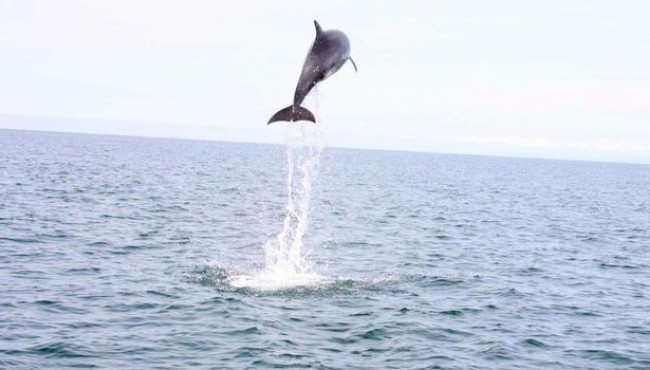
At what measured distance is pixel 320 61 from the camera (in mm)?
16859

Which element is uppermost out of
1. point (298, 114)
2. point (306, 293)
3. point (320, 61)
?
point (320, 61)

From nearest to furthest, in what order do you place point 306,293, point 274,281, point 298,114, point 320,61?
point 320,61 → point 298,114 → point 306,293 → point 274,281

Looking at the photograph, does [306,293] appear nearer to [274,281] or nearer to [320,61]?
[274,281]

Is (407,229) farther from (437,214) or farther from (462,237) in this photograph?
(437,214)

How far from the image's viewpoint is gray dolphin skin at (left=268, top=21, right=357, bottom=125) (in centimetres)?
1686

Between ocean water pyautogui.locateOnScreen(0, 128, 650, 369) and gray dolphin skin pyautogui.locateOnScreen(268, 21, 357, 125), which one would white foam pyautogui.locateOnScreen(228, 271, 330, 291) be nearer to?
ocean water pyautogui.locateOnScreen(0, 128, 650, 369)

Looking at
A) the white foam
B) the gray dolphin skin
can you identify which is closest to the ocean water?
the white foam

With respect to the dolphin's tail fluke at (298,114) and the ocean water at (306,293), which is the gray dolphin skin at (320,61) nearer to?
the dolphin's tail fluke at (298,114)

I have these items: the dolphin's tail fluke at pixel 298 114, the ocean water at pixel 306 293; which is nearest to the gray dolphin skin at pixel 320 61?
the dolphin's tail fluke at pixel 298 114

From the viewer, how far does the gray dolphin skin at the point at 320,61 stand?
16.9m

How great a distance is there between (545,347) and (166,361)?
398 inches

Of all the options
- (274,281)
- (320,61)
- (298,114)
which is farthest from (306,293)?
(320,61)

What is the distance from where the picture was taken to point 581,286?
29.1m


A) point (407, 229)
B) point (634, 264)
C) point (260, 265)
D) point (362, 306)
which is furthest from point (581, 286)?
point (407, 229)
